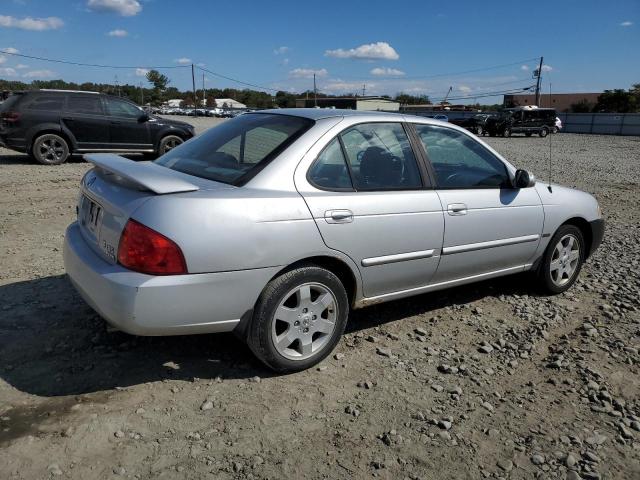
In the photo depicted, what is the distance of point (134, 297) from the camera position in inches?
107

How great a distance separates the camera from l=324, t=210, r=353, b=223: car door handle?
319 centimetres

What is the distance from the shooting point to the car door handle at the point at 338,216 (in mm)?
3191

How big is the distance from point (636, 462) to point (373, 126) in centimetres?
249

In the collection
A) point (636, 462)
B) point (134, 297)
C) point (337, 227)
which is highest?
point (337, 227)

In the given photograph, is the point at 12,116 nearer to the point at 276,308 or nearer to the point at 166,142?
the point at 166,142

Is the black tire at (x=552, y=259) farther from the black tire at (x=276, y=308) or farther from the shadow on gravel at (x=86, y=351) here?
the black tire at (x=276, y=308)

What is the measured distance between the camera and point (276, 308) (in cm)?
308

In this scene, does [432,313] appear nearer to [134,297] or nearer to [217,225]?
[217,225]

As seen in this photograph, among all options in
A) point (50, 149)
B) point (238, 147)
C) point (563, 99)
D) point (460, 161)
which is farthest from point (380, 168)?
point (563, 99)

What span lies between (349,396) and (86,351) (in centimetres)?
173

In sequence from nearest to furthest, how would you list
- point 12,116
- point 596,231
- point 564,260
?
point 564,260
point 596,231
point 12,116

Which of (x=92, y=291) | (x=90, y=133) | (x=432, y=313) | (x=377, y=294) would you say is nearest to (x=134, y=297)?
(x=92, y=291)

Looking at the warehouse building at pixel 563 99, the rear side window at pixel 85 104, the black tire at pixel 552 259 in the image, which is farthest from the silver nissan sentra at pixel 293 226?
the warehouse building at pixel 563 99

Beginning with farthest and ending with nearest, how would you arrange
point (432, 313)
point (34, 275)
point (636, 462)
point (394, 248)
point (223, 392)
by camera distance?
point (34, 275)
point (432, 313)
point (394, 248)
point (223, 392)
point (636, 462)
